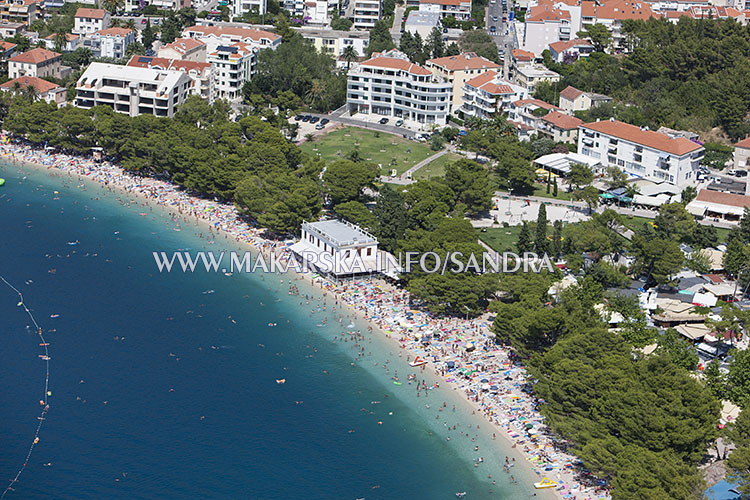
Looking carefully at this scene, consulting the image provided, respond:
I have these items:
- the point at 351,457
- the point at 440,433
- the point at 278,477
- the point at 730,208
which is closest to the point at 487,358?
the point at 440,433

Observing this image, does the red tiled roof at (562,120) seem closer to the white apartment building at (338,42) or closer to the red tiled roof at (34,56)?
the white apartment building at (338,42)

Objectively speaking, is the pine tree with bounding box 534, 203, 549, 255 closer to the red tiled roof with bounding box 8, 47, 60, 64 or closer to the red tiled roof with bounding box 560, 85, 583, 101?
the red tiled roof with bounding box 560, 85, 583, 101

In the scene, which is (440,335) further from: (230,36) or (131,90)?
(230,36)

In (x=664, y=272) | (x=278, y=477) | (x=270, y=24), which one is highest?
(x=270, y=24)

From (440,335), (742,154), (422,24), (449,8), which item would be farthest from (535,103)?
(440,335)

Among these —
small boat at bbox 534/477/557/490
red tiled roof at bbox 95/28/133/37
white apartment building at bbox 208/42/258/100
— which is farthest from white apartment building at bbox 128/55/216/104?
small boat at bbox 534/477/557/490

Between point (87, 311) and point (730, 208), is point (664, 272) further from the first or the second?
point (87, 311)

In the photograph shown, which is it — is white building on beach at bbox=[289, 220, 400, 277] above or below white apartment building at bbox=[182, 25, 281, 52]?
below
